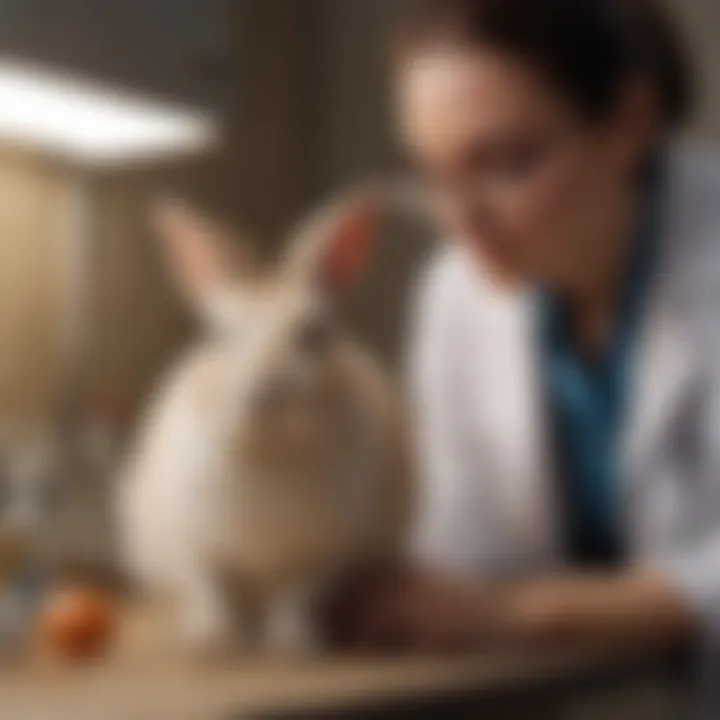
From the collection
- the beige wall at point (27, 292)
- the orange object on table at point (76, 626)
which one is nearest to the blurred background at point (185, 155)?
the beige wall at point (27, 292)

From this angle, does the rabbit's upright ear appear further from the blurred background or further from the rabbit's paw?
the rabbit's paw

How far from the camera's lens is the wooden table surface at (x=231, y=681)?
26.4 inches

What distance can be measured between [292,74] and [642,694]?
16.8 inches

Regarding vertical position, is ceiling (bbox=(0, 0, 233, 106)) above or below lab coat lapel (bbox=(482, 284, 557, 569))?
above

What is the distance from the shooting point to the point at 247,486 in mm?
809

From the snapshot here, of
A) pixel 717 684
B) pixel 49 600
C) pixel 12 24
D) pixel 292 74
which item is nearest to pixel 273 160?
pixel 292 74

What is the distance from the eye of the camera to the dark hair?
34.8 inches

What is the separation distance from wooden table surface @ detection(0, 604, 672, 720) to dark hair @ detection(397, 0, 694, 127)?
0.34 m

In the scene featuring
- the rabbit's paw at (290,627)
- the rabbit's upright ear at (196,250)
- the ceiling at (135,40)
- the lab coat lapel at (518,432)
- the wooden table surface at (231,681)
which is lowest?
the wooden table surface at (231,681)

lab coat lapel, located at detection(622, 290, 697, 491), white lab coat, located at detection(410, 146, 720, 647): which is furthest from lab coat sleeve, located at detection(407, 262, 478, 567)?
lab coat lapel, located at detection(622, 290, 697, 491)

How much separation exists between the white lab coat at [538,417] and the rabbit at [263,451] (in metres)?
0.04

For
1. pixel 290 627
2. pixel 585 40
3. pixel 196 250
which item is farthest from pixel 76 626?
pixel 585 40

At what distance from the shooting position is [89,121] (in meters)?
0.87

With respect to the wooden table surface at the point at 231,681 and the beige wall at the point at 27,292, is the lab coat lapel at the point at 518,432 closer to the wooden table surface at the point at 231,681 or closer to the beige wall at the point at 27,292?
the wooden table surface at the point at 231,681
